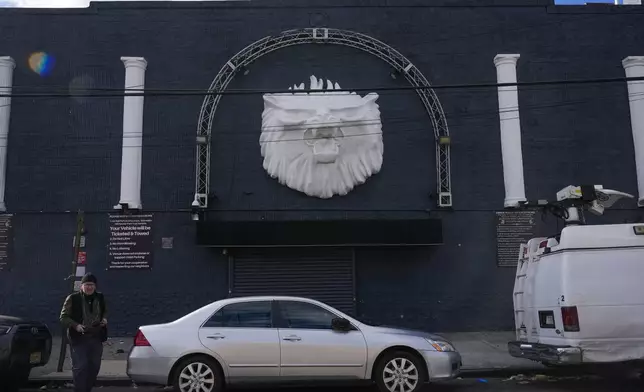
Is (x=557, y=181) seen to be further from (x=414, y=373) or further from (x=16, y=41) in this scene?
(x=16, y=41)

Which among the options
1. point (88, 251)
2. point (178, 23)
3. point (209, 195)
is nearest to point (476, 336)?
point (209, 195)

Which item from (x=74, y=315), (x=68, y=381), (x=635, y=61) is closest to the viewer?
(x=74, y=315)

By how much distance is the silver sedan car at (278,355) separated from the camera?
25.5 ft

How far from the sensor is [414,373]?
788 cm

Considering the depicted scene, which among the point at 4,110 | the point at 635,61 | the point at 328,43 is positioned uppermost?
the point at 328,43

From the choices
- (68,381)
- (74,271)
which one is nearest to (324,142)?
(74,271)

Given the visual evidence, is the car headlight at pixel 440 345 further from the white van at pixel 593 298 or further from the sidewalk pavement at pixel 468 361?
the sidewalk pavement at pixel 468 361

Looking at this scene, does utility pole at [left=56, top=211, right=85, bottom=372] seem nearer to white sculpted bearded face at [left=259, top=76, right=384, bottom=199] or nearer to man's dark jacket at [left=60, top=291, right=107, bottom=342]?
man's dark jacket at [left=60, top=291, right=107, bottom=342]

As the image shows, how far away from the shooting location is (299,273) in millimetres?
14164

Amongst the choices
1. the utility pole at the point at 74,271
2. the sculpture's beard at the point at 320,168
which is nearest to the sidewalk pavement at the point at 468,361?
the utility pole at the point at 74,271

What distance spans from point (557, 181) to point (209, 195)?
336 inches

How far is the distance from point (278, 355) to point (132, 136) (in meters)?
8.46

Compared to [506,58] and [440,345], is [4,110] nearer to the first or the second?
[440,345]

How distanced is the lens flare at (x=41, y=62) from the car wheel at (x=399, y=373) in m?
11.6
